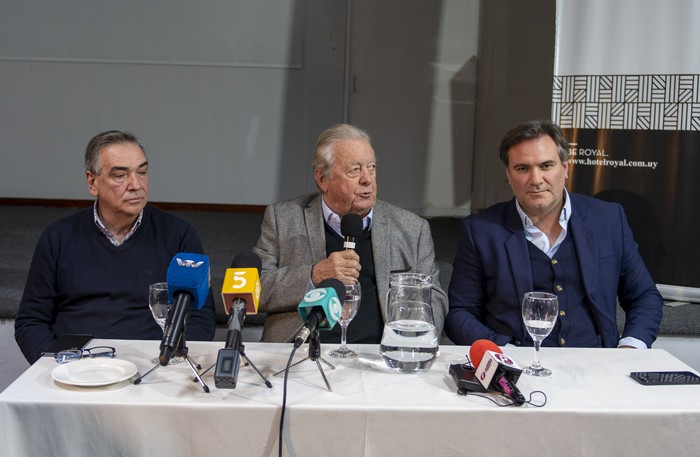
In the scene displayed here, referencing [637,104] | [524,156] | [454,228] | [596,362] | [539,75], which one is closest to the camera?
[596,362]

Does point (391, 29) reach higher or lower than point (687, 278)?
higher

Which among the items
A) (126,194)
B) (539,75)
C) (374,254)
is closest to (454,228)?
(539,75)

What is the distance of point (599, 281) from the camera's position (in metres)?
2.68

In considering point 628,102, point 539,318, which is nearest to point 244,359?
point 539,318

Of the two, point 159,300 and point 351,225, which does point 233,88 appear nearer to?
point 351,225

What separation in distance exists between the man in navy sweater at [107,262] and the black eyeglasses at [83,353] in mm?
546

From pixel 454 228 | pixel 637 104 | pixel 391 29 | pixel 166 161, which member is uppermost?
pixel 391 29

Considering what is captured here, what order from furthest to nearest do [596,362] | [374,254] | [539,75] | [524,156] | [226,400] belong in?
[539,75]
[374,254]
[524,156]
[596,362]
[226,400]

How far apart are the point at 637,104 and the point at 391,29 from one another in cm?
345

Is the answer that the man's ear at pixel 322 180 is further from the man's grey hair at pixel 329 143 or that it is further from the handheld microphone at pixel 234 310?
the handheld microphone at pixel 234 310

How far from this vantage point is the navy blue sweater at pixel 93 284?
2.67 meters

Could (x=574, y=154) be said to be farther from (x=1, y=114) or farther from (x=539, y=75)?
(x=1, y=114)

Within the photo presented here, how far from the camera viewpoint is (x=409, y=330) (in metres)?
1.96

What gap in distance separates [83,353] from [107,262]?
2.43ft
